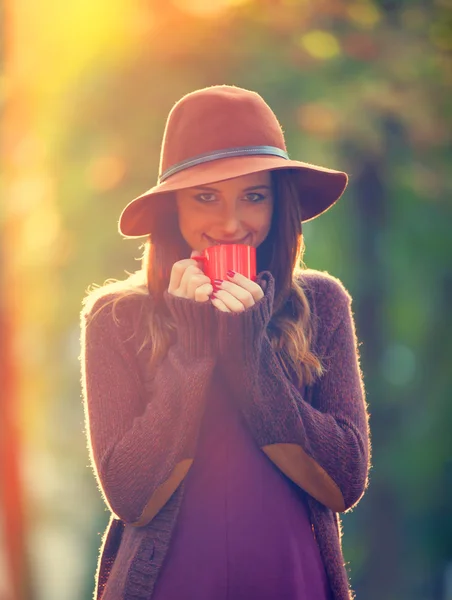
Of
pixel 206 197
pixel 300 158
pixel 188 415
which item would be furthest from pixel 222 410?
pixel 300 158

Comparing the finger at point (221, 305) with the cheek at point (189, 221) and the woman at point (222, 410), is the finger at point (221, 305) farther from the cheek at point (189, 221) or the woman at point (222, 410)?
the cheek at point (189, 221)

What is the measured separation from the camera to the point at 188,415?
2420 millimetres

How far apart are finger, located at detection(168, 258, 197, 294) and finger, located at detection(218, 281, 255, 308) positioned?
0.14 metres

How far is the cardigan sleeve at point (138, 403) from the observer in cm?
241

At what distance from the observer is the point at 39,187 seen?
8250 mm

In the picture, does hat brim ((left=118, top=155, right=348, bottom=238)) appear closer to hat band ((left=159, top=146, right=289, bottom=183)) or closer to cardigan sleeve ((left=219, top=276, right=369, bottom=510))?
hat band ((left=159, top=146, right=289, bottom=183))

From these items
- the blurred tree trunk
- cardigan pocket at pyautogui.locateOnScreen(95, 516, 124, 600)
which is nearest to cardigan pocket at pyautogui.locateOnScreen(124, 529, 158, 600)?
cardigan pocket at pyautogui.locateOnScreen(95, 516, 124, 600)

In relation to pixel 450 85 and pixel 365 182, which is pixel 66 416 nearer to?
pixel 365 182

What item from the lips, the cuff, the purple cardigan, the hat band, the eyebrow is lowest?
the purple cardigan

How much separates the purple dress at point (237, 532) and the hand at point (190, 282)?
35 cm

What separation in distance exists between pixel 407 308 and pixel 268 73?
2547mm

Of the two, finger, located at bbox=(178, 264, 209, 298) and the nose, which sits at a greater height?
the nose

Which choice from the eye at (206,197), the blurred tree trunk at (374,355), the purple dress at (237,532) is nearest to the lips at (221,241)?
the eye at (206,197)

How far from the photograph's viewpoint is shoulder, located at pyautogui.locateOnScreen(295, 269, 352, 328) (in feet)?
9.09
